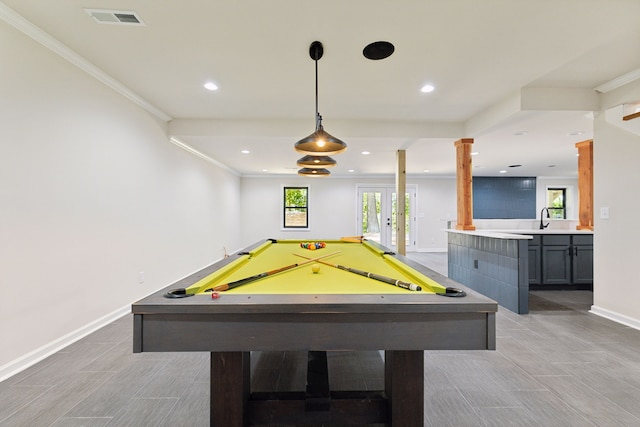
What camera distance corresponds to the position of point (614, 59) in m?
2.47

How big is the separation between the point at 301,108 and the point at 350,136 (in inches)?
34.2

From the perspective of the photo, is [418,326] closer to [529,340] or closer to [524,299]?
[529,340]

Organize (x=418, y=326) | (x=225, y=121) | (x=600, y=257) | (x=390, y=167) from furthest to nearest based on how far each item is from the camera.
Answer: (x=390, y=167) → (x=225, y=121) → (x=600, y=257) → (x=418, y=326)

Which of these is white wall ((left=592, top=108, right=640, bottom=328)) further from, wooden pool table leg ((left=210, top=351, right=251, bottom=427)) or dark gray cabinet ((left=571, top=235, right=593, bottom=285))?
wooden pool table leg ((left=210, top=351, right=251, bottom=427))

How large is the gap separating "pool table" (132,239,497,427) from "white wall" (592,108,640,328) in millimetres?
2844

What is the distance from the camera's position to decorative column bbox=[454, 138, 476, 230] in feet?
13.6

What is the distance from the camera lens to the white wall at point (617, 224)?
274 centimetres

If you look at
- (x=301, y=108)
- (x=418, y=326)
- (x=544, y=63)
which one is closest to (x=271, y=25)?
(x=301, y=108)

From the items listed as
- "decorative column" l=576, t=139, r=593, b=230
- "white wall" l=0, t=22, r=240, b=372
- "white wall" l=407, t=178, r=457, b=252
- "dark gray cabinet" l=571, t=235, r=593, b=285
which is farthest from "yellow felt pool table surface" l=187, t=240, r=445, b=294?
"white wall" l=407, t=178, r=457, b=252

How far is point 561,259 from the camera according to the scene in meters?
3.99

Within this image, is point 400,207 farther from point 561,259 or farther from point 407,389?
point 407,389

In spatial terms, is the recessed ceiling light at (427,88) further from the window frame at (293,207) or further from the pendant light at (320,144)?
the window frame at (293,207)

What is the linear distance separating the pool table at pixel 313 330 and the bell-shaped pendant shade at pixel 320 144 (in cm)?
96

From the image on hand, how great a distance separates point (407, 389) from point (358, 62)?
242 cm
